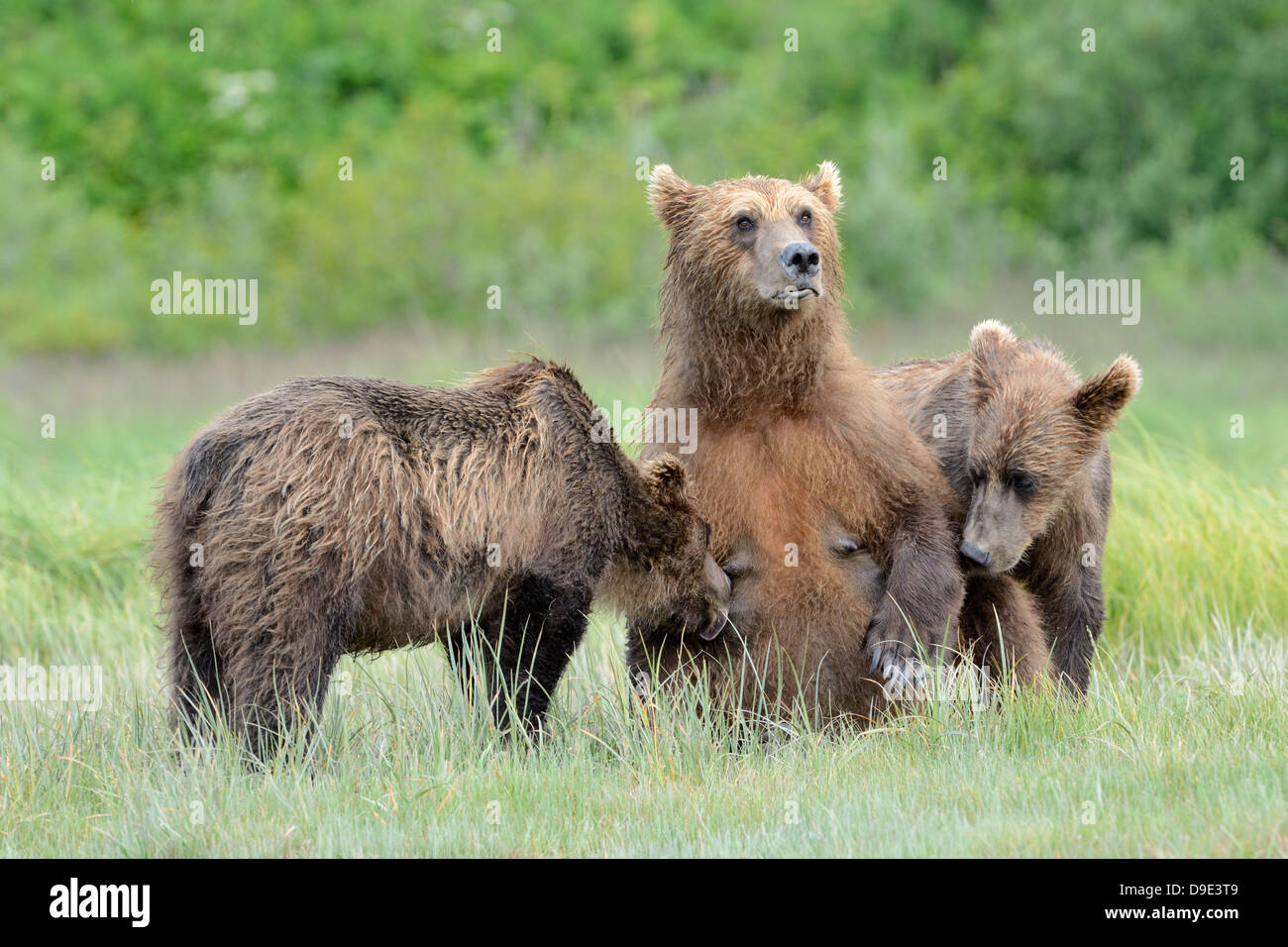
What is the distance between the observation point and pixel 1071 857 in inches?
187

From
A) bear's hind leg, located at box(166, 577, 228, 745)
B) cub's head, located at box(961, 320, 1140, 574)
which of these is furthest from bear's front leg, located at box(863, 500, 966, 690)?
bear's hind leg, located at box(166, 577, 228, 745)

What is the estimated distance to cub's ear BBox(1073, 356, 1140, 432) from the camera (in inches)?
256

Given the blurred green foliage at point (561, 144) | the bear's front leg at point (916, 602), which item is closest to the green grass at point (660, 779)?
the bear's front leg at point (916, 602)

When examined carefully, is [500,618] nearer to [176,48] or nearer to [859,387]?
[859,387]

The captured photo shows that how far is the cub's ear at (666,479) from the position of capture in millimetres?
6570

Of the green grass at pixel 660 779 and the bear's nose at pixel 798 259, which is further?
the bear's nose at pixel 798 259

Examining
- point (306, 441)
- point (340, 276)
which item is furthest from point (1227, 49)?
point (306, 441)

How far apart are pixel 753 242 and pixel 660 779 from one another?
220cm
